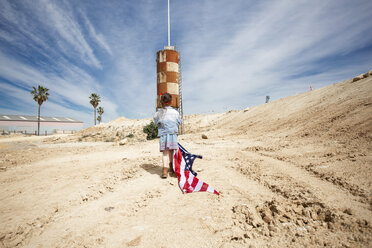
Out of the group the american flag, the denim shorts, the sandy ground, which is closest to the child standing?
the denim shorts

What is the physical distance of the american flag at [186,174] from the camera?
362 cm

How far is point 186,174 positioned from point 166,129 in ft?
4.22

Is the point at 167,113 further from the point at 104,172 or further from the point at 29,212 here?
the point at 29,212

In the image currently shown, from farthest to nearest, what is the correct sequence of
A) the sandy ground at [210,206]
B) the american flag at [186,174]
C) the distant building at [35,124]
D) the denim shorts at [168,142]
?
the distant building at [35,124], the denim shorts at [168,142], the american flag at [186,174], the sandy ground at [210,206]

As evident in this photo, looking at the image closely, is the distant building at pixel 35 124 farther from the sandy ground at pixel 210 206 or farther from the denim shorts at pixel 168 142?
the denim shorts at pixel 168 142

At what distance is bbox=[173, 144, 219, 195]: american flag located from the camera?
3.62 metres

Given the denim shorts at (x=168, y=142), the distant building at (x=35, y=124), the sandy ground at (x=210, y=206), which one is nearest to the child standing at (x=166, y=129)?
the denim shorts at (x=168, y=142)

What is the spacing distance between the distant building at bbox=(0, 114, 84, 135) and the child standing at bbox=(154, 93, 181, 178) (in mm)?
71326

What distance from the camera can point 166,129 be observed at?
14.8ft

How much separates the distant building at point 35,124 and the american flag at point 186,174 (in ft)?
235

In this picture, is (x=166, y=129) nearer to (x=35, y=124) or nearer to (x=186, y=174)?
(x=186, y=174)

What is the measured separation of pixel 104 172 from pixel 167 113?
298 centimetres

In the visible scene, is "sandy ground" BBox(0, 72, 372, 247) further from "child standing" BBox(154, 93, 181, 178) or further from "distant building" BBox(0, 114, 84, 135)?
"distant building" BBox(0, 114, 84, 135)

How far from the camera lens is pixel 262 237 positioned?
2203 millimetres
